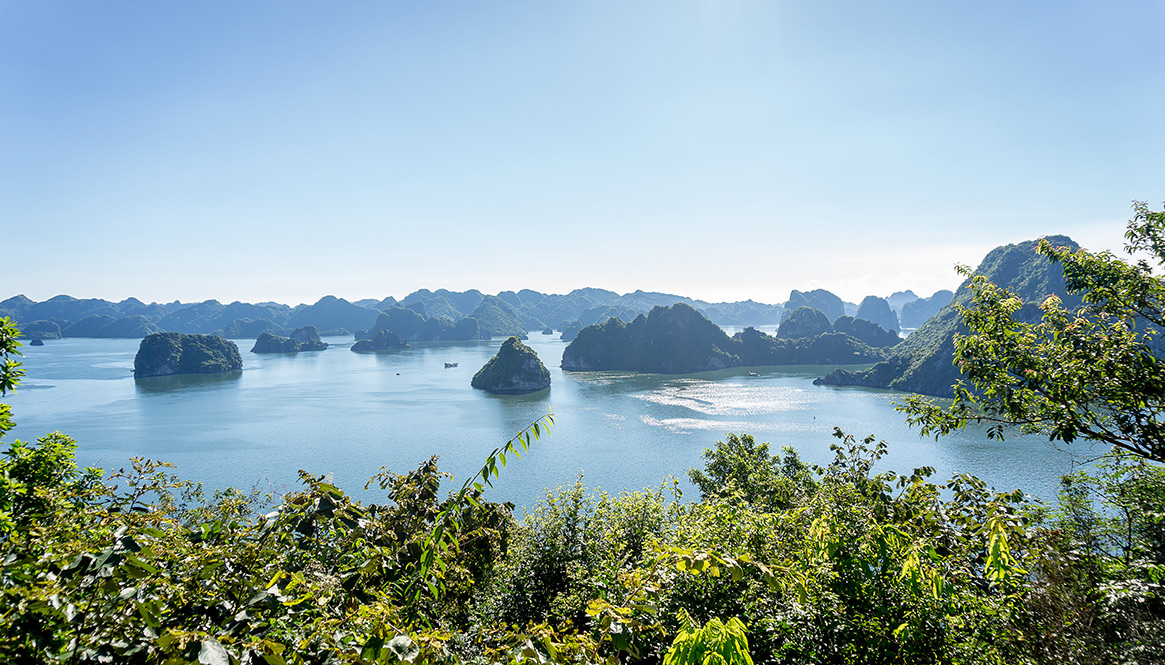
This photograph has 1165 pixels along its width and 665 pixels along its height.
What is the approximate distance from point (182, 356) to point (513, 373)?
104 m

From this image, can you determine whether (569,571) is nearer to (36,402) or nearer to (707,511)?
(707,511)

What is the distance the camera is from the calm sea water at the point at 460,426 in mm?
50250

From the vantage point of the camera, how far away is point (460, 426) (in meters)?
72.4

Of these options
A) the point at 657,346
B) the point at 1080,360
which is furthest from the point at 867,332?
the point at 1080,360

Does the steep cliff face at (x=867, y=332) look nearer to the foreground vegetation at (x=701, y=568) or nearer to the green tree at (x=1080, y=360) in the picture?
the green tree at (x=1080, y=360)

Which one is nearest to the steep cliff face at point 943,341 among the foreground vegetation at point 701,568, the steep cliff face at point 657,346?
the steep cliff face at point 657,346

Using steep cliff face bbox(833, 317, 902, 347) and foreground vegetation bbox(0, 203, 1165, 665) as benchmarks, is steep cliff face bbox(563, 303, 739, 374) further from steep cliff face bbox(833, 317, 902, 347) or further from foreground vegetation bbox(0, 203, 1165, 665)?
foreground vegetation bbox(0, 203, 1165, 665)

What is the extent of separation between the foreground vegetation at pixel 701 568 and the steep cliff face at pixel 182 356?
161693 mm

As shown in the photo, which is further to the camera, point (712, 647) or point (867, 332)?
point (867, 332)

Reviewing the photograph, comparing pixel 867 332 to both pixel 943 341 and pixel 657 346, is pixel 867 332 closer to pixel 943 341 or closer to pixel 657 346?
pixel 943 341

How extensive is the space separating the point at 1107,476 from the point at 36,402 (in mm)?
129962

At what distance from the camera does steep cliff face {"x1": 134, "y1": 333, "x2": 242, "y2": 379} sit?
432 feet

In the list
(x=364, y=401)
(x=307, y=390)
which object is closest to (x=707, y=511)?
(x=364, y=401)

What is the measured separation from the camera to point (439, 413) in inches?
3196
